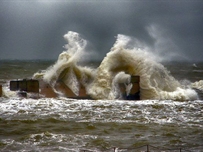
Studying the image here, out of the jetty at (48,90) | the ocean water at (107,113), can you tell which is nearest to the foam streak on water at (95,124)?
the ocean water at (107,113)

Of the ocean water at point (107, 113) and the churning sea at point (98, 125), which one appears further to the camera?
the ocean water at point (107, 113)

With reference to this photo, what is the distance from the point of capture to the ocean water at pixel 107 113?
8938 millimetres

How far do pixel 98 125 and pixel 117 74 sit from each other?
680 centimetres

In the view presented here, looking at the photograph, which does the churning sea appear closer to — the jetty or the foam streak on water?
the foam streak on water

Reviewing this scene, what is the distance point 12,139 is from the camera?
9.23 meters

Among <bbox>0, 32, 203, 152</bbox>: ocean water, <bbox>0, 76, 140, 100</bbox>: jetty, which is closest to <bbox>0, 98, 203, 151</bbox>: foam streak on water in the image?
<bbox>0, 32, 203, 152</bbox>: ocean water

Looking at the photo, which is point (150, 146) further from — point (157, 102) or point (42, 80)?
point (42, 80)

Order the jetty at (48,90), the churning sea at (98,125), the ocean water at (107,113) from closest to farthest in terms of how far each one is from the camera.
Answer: the churning sea at (98,125)
the ocean water at (107,113)
the jetty at (48,90)

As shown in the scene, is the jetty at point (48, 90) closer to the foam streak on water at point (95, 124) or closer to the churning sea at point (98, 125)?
the churning sea at point (98, 125)

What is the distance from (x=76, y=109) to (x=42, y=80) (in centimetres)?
521

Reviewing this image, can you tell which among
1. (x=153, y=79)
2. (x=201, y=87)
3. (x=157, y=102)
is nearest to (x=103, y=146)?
(x=157, y=102)

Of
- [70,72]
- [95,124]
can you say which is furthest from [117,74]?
[95,124]

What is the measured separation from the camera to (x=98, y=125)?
1081cm

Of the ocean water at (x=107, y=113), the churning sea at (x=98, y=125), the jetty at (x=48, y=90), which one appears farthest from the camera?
the jetty at (x=48, y=90)
